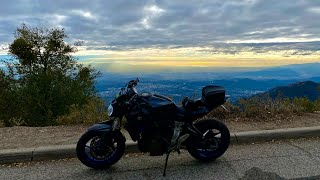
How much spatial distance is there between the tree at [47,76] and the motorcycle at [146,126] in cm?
1790

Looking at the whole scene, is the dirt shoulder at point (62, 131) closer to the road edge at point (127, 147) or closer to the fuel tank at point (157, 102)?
the road edge at point (127, 147)

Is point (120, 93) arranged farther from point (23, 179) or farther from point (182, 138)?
point (23, 179)

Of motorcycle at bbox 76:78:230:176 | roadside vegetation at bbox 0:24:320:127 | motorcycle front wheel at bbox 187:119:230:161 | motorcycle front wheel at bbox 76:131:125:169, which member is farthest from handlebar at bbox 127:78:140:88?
roadside vegetation at bbox 0:24:320:127

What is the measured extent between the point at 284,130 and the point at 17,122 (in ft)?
19.9

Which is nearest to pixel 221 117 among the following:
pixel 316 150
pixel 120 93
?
pixel 316 150

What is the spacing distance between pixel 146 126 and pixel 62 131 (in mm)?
2787

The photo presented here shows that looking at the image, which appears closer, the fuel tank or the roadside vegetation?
the fuel tank

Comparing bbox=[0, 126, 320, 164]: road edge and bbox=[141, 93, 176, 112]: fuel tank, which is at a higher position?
bbox=[141, 93, 176, 112]: fuel tank

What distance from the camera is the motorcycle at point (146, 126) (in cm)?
463

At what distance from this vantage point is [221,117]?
25.1ft

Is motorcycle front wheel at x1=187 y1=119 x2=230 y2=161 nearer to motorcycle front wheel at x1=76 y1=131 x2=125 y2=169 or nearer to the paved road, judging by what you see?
the paved road

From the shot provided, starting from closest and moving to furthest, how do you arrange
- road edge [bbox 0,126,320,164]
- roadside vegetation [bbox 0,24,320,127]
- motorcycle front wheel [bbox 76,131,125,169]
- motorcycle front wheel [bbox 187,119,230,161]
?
motorcycle front wheel [bbox 76,131,125,169] < motorcycle front wheel [bbox 187,119,230,161] < road edge [bbox 0,126,320,164] < roadside vegetation [bbox 0,24,320,127]

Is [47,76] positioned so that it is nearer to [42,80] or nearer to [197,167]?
[42,80]

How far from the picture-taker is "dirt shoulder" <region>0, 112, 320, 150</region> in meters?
6.03
